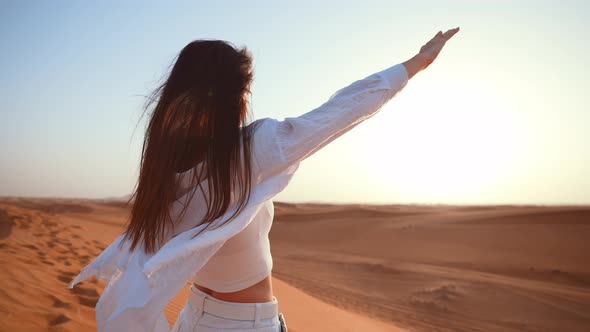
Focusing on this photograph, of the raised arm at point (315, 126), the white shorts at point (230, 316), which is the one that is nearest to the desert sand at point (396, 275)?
the white shorts at point (230, 316)

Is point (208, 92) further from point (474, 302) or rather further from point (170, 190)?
point (474, 302)

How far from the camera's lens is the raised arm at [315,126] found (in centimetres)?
136

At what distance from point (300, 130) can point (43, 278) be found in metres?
4.84

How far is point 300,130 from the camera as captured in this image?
136cm

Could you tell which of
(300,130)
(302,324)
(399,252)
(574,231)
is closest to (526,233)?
(574,231)

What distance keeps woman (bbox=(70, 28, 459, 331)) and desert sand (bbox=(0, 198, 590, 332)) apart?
9.09 ft

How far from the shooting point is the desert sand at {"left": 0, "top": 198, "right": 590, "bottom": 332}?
4941 millimetres

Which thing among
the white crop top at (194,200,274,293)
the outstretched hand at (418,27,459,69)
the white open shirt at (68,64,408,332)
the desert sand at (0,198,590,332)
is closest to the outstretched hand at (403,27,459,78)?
the outstretched hand at (418,27,459,69)

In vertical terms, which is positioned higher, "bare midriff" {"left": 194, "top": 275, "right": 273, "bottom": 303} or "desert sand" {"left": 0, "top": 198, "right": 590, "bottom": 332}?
"bare midriff" {"left": 194, "top": 275, "right": 273, "bottom": 303}

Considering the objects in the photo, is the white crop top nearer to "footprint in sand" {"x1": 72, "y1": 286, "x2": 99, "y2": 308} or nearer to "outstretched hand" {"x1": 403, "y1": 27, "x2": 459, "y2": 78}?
"outstretched hand" {"x1": 403, "y1": 27, "x2": 459, "y2": 78}

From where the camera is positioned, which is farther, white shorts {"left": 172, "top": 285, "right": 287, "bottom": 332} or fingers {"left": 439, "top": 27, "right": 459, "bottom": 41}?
fingers {"left": 439, "top": 27, "right": 459, "bottom": 41}

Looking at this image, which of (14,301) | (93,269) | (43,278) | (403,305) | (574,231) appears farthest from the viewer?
(574,231)

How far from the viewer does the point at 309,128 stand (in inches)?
53.5

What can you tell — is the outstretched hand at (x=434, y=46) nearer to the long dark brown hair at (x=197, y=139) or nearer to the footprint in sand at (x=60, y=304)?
the long dark brown hair at (x=197, y=139)
